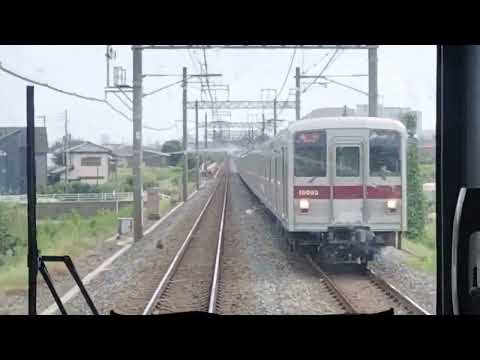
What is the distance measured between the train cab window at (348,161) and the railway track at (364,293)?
2.48ft

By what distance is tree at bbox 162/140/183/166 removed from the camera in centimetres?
427

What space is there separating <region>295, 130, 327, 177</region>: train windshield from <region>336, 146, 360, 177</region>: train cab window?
0.13 meters

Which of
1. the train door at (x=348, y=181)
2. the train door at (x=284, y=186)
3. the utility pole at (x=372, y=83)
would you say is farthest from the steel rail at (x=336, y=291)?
the utility pole at (x=372, y=83)

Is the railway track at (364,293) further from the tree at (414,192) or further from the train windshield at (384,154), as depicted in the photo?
the train windshield at (384,154)

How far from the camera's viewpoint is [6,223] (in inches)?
123

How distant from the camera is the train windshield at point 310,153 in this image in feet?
16.8

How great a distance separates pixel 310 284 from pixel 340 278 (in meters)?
0.40

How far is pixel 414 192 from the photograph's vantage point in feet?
13.9

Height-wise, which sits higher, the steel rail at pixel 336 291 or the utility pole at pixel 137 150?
the utility pole at pixel 137 150

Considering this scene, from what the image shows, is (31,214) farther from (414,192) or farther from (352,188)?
(352,188)

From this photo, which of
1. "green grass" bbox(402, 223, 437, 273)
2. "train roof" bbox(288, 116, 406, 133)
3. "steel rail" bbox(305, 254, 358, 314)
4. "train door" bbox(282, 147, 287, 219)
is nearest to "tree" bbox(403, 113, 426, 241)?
"green grass" bbox(402, 223, 437, 273)

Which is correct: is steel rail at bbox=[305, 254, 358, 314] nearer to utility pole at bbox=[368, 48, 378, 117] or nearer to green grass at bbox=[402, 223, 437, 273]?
green grass at bbox=[402, 223, 437, 273]

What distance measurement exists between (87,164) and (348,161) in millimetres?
2309
